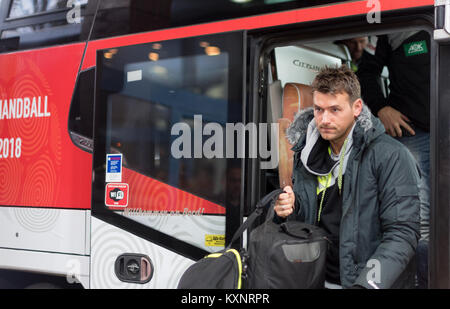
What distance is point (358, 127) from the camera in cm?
245

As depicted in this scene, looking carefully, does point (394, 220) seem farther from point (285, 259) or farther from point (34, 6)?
point (34, 6)

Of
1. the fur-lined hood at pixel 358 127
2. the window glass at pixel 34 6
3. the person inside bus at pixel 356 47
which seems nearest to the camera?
the fur-lined hood at pixel 358 127

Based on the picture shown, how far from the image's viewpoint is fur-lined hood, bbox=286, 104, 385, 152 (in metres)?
2.41

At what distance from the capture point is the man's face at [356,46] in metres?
3.86

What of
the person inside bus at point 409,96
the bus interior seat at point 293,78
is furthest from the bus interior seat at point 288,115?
the person inside bus at point 409,96

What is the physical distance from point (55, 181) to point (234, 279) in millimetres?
1699

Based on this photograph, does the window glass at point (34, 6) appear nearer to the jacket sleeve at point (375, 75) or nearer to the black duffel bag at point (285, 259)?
the jacket sleeve at point (375, 75)

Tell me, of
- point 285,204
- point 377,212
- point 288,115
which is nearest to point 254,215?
point 285,204

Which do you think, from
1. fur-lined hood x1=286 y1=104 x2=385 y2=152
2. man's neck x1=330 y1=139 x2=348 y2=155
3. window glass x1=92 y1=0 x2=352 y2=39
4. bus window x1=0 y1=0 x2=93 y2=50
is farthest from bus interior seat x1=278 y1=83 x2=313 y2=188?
bus window x1=0 y1=0 x2=93 y2=50

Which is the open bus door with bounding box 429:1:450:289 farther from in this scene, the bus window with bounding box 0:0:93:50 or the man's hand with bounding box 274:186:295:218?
the bus window with bounding box 0:0:93:50

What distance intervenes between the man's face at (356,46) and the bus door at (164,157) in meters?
1.56

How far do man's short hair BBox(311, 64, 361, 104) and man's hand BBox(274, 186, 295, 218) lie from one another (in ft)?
1.90

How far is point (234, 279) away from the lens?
2.16 meters

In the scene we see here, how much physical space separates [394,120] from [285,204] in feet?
3.58
